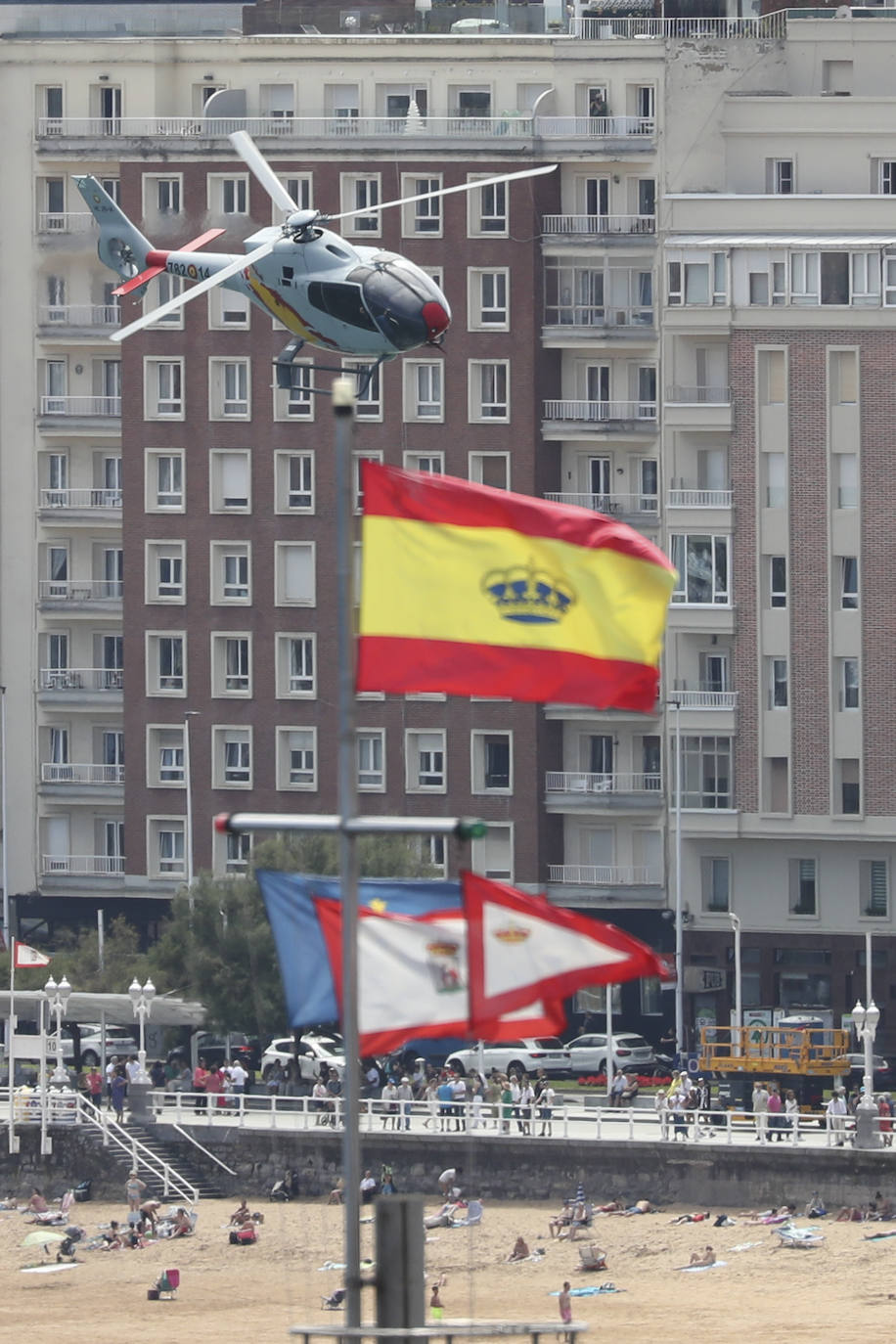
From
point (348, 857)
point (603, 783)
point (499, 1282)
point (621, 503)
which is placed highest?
point (621, 503)

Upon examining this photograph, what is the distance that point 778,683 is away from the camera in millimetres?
109562

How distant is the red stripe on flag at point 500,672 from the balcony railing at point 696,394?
85.6m

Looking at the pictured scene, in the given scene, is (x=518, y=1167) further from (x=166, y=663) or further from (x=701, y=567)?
(x=166, y=663)

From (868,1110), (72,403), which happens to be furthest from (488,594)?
(72,403)

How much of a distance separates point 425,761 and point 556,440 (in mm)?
12002

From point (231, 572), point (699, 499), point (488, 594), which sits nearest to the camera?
point (488, 594)

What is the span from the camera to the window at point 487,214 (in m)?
112

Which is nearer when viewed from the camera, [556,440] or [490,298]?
[490,298]

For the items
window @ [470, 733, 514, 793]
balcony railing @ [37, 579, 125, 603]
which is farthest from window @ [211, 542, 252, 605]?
window @ [470, 733, 514, 793]

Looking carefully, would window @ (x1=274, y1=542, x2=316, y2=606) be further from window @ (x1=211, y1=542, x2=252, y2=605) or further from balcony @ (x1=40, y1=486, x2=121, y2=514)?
balcony @ (x1=40, y1=486, x2=121, y2=514)

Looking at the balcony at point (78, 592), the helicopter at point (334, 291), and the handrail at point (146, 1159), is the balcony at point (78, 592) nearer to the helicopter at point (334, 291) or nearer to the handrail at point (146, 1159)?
the handrail at point (146, 1159)

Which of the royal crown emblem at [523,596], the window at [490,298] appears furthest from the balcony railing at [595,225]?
the royal crown emblem at [523,596]

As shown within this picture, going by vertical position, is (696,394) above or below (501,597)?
above

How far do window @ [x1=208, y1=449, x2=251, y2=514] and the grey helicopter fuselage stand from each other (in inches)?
1866
